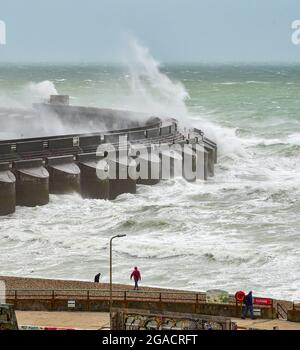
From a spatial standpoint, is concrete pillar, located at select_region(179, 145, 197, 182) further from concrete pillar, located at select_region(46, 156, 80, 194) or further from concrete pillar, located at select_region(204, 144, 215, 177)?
concrete pillar, located at select_region(46, 156, 80, 194)

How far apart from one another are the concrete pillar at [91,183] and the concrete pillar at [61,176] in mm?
490

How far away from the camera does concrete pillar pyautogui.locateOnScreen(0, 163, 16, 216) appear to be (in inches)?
1506

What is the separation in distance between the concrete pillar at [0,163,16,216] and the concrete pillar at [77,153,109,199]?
3.92 m

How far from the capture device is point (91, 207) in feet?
133

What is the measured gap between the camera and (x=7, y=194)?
38.5m

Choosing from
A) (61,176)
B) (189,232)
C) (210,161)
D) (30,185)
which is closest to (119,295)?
(189,232)

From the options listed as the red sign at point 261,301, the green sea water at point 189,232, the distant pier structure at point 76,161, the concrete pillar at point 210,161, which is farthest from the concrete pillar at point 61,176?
the red sign at point 261,301

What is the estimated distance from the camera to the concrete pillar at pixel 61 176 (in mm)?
41312

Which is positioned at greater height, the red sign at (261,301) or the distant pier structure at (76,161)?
the distant pier structure at (76,161)

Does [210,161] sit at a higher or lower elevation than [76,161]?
lower

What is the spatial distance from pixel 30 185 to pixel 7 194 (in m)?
1.53

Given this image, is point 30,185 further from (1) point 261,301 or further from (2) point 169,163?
(1) point 261,301

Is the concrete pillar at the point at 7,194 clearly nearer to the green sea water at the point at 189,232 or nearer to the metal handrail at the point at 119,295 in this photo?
the green sea water at the point at 189,232
